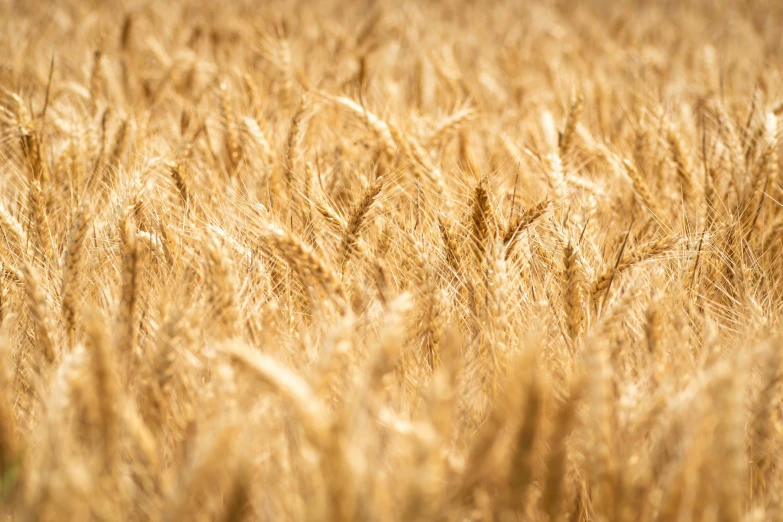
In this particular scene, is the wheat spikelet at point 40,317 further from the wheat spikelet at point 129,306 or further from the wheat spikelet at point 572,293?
the wheat spikelet at point 572,293

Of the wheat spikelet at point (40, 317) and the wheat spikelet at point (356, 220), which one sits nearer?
the wheat spikelet at point (40, 317)

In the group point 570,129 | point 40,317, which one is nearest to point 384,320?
point 40,317

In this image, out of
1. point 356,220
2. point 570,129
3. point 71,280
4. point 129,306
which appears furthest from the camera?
point 570,129

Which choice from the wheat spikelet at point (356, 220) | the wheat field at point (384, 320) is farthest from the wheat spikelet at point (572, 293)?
the wheat spikelet at point (356, 220)

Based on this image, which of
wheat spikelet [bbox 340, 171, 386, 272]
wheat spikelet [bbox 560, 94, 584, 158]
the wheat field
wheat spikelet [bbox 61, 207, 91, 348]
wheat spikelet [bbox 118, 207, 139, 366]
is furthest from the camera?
wheat spikelet [bbox 560, 94, 584, 158]

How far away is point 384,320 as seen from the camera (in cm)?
101

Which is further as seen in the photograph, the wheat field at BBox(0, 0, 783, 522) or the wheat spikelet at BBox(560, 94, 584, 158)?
the wheat spikelet at BBox(560, 94, 584, 158)

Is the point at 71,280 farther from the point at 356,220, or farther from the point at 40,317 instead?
the point at 356,220

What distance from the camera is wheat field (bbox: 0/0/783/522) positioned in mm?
717

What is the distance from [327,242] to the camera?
144 centimetres

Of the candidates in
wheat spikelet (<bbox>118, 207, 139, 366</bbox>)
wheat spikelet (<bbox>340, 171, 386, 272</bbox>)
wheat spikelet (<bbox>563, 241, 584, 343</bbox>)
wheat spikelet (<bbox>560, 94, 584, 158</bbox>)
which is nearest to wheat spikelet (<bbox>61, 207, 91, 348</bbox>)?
wheat spikelet (<bbox>118, 207, 139, 366</bbox>)

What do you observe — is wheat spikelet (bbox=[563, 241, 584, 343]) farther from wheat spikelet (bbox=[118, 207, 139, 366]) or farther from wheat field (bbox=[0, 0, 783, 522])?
wheat spikelet (bbox=[118, 207, 139, 366])

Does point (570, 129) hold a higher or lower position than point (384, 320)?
higher

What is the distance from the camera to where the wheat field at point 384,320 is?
2.35 feet
